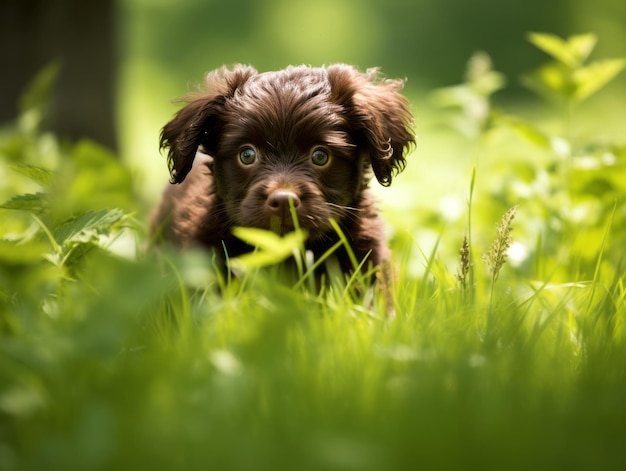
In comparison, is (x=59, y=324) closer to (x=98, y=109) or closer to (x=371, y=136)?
(x=371, y=136)

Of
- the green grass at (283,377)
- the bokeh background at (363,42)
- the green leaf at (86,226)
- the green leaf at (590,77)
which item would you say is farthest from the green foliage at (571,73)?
the bokeh background at (363,42)

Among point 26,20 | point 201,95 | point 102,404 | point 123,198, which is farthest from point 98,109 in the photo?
point 102,404

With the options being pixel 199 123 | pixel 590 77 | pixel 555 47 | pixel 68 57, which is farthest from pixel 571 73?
pixel 68 57

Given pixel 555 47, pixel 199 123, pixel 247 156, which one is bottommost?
pixel 247 156

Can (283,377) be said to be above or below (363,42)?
below

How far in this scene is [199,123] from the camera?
3186mm

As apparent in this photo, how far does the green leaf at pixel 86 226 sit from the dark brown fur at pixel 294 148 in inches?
20.8

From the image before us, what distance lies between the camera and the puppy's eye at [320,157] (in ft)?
10.1

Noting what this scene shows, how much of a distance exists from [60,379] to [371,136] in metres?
1.80

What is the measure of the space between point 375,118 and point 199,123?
68 centimetres

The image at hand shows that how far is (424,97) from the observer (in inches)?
410

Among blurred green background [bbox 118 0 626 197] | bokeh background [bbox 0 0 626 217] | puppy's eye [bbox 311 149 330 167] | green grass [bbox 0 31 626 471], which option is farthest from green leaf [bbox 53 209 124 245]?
blurred green background [bbox 118 0 626 197]

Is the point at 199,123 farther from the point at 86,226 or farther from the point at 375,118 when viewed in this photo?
the point at 86,226

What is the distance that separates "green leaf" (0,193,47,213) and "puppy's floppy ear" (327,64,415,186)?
1130 millimetres
